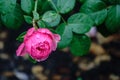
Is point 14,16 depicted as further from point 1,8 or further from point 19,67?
point 19,67

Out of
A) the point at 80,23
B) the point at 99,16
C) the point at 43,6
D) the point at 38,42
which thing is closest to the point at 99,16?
the point at 99,16

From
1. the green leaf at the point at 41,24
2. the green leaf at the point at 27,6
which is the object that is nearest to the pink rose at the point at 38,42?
the green leaf at the point at 41,24

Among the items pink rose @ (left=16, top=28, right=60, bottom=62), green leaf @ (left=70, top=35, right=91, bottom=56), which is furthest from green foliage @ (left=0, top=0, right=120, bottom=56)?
pink rose @ (left=16, top=28, right=60, bottom=62)

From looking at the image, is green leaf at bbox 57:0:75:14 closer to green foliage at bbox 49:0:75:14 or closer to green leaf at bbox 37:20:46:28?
green foliage at bbox 49:0:75:14

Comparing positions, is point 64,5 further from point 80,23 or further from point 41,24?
point 41,24

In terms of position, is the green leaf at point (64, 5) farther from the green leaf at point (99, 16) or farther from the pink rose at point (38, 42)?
the pink rose at point (38, 42)
